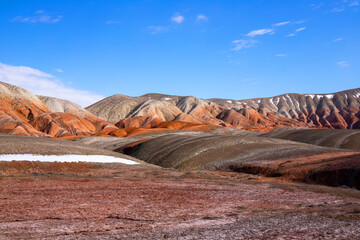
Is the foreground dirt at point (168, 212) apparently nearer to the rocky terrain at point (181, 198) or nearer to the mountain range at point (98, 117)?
the rocky terrain at point (181, 198)

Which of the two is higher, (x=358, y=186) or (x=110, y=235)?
(x=110, y=235)

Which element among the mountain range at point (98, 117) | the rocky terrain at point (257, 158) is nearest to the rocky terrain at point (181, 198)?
the rocky terrain at point (257, 158)

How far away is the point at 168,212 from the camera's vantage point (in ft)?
39.3

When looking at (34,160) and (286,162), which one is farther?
(286,162)

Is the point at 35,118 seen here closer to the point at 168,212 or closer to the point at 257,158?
the point at 257,158

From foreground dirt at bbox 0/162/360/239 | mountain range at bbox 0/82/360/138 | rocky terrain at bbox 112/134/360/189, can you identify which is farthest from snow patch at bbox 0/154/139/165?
mountain range at bbox 0/82/360/138

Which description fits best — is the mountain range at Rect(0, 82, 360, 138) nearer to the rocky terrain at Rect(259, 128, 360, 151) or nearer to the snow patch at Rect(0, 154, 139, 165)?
the rocky terrain at Rect(259, 128, 360, 151)

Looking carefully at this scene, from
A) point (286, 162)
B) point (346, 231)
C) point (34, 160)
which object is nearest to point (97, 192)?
point (346, 231)

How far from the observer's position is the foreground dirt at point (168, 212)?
9008mm

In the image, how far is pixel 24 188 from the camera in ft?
54.7

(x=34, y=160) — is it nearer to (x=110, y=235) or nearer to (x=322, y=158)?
(x=110, y=235)

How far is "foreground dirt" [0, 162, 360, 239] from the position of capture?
Result: 9008 mm

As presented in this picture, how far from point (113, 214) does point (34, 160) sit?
817 inches

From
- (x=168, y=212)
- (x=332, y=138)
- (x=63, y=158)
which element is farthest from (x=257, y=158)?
(x=332, y=138)
